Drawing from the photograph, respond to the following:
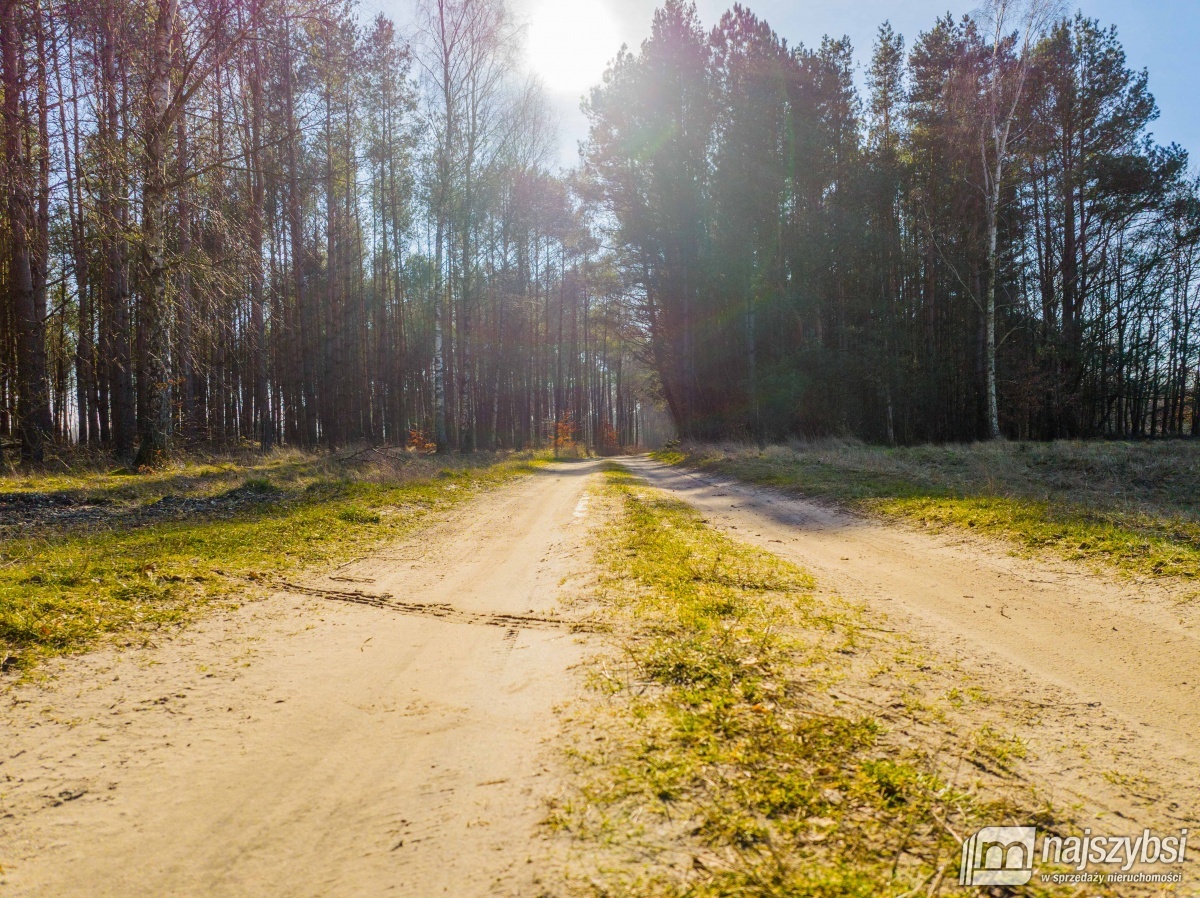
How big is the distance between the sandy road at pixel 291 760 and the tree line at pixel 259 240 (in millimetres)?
9227

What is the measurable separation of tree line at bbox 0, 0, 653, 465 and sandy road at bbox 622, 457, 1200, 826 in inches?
418

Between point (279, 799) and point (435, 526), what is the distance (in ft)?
20.0

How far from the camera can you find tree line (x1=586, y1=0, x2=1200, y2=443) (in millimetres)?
24031

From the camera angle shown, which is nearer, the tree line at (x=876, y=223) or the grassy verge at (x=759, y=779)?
the grassy verge at (x=759, y=779)

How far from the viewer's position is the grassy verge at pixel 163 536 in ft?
11.7

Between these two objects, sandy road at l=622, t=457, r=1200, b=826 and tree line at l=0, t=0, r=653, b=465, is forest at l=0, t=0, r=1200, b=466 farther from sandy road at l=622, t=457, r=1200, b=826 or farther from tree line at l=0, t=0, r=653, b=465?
sandy road at l=622, t=457, r=1200, b=826

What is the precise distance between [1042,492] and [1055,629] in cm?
605

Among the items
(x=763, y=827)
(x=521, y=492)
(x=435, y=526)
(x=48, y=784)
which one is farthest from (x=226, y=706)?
(x=521, y=492)

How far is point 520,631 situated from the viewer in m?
3.66

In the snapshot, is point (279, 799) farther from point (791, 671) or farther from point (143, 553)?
point (143, 553)

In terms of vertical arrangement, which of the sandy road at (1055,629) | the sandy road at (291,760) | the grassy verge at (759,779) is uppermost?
the grassy verge at (759,779)

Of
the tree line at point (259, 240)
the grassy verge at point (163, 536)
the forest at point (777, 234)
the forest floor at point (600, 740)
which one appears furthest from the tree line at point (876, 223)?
the forest floor at point (600, 740)

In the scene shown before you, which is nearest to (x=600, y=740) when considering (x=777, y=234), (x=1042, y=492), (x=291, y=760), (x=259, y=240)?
(x=291, y=760)

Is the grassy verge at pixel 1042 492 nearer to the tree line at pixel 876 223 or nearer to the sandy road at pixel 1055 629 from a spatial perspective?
the sandy road at pixel 1055 629
